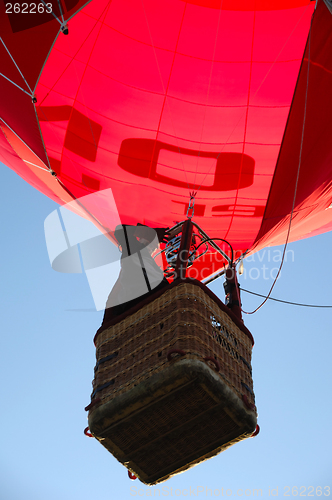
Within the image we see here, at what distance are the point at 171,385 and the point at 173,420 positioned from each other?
0.76 ft

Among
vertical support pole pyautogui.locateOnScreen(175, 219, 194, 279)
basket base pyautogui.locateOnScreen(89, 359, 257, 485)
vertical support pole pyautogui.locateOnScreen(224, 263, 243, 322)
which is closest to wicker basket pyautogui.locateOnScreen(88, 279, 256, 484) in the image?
basket base pyautogui.locateOnScreen(89, 359, 257, 485)

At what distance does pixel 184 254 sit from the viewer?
2.62 metres

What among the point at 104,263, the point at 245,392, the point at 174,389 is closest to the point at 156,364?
the point at 174,389

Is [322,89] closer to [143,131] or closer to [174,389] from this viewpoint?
[143,131]

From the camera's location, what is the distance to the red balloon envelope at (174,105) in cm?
382

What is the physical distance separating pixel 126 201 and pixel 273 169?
1241 millimetres

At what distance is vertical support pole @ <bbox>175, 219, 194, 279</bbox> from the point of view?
99.3 inches

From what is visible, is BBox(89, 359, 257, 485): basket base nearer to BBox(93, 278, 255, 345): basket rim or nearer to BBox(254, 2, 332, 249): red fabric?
BBox(93, 278, 255, 345): basket rim

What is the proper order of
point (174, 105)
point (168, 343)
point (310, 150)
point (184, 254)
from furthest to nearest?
point (174, 105), point (310, 150), point (184, 254), point (168, 343)

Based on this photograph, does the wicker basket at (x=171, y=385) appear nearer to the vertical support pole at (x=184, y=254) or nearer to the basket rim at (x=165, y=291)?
the basket rim at (x=165, y=291)

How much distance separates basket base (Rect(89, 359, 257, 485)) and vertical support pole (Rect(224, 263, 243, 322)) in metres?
0.60

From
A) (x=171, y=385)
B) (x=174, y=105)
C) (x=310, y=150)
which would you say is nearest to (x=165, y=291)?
(x=171, y=385)

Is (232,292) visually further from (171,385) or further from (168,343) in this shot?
(171,385)

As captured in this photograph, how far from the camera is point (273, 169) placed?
177 inches
